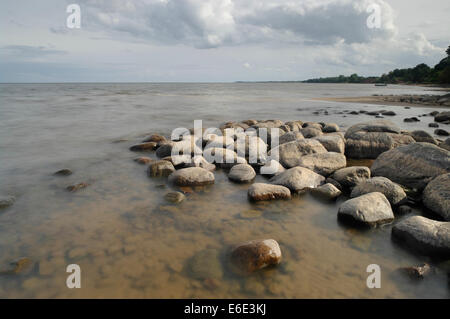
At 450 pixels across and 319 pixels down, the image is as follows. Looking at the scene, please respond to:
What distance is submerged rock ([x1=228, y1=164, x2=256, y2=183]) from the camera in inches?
227

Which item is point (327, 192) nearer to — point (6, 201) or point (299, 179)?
point (299, 179)

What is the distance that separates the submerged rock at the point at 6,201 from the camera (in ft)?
14.9

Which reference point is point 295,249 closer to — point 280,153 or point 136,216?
point 136,216

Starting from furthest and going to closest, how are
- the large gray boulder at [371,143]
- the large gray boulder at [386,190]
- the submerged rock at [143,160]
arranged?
the large gray boulder at [371,143] → the submerged rock at [143,160] → the large gray boulder at [386,190]

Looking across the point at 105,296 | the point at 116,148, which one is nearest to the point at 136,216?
the point at 105,296

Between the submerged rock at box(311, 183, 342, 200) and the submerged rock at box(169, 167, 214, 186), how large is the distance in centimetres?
206

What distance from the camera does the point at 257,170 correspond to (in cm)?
641

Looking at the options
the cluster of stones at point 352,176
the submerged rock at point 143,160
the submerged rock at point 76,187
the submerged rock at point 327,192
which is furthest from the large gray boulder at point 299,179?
the submerged rock at point 76,187

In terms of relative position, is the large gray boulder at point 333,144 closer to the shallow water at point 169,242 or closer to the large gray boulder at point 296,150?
the large gray boulder at point 296,150

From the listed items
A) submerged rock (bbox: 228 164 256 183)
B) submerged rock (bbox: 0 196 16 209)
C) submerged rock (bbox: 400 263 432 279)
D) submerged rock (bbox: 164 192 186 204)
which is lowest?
submerged rock (bbox: 400 263 432 279)

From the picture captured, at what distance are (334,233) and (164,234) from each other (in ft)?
7.89

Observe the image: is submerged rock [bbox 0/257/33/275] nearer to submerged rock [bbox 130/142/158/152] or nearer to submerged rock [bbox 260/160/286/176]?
submerged rock [bbox 260/160/286/176]

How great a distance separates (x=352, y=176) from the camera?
5277 mm

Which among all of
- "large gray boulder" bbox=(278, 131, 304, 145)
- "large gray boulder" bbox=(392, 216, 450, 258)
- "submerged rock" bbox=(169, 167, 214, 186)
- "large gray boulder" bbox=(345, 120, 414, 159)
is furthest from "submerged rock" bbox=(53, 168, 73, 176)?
"large gray boulder" bbox=(345, 120, 414, 159)
